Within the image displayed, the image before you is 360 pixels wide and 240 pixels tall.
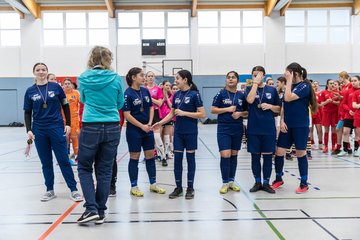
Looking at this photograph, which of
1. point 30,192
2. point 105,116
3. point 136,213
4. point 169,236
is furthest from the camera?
point 30,192

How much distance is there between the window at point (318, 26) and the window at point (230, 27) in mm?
1773

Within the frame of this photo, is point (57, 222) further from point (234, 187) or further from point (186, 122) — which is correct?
point (234, 187)

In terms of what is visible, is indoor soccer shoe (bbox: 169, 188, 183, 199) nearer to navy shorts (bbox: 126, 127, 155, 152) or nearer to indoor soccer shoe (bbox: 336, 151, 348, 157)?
navy shorts (bbox: 126, 127, 155, 152)

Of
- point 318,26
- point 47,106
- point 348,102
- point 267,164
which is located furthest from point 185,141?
point 318,26

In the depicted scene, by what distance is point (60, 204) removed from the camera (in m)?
4.62

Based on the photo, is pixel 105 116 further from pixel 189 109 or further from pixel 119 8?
pixel 119 8

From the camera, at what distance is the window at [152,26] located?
21.1m

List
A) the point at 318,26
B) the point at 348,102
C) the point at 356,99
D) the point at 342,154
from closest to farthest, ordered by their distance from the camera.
→ the point at 356,99, the point at 348,102, the point at 342,154, the point at 318,26

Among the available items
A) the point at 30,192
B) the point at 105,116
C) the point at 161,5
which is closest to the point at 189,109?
the point at 105,116

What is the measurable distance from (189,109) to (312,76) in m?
18.4

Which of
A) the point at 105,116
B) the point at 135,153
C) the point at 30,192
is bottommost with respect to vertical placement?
the point at 30,192

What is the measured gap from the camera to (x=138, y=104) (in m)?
4.89

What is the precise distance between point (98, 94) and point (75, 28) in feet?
61.4

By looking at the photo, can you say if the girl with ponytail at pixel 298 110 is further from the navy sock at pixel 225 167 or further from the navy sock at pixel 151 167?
the navy sock at pixel 151 167
